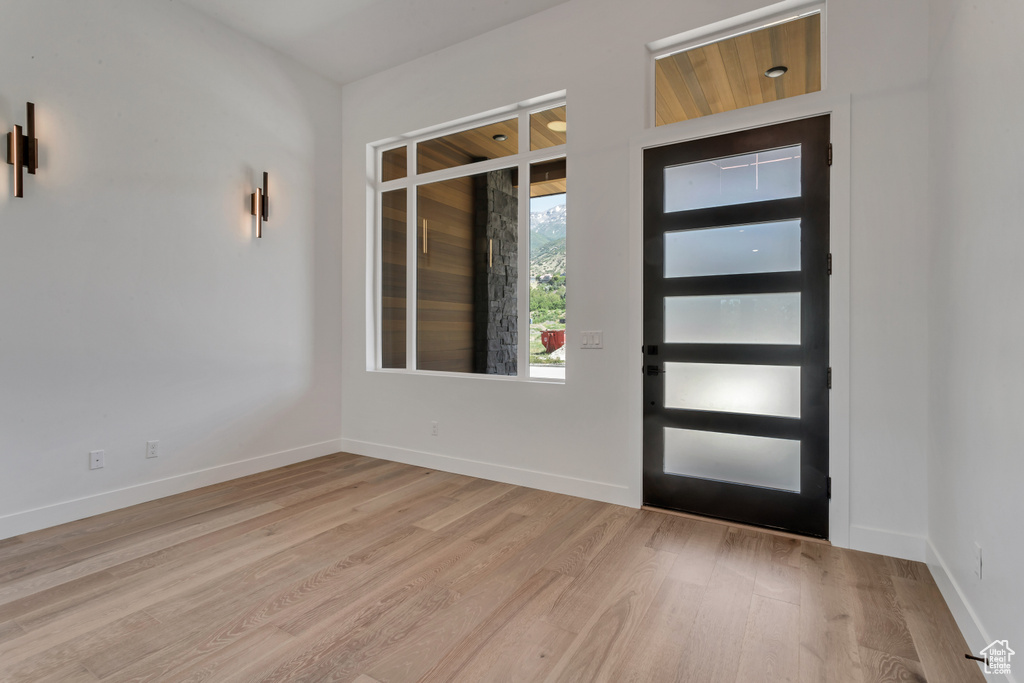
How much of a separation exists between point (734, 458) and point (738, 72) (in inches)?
90.3

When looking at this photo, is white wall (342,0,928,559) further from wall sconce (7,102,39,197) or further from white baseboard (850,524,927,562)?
wall sconce (7,102,39,197)

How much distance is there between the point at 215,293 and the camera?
3752 millimetres

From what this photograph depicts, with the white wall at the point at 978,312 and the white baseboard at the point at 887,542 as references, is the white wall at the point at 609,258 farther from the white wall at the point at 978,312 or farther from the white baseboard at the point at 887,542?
the white wall at the point at 978,312

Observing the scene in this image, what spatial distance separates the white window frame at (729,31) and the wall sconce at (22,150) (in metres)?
3.57

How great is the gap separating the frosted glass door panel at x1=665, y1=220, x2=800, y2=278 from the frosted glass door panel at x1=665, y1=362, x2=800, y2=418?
57 cm

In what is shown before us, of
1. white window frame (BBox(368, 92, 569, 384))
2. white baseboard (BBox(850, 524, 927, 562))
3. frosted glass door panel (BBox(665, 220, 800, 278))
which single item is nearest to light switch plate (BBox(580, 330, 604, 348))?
white window frame (BBox(368, 92, 569, 384))

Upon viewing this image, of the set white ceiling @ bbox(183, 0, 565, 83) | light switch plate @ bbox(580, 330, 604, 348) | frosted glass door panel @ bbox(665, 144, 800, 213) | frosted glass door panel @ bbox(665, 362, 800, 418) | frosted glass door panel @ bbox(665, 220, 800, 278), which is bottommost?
frosted glass door panel @ bbox(665, 362, 800, 418)

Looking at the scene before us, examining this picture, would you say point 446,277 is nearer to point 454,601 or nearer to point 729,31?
point 729,31

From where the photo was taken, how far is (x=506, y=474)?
3779 mm

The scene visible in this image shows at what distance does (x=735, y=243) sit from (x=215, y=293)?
3590 mm

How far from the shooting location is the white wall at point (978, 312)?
149 cm

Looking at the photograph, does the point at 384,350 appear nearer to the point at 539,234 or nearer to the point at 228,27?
the point at 539,234

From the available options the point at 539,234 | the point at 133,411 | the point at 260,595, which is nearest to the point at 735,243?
the point at 539,234

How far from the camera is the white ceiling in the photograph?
11.6 ft
